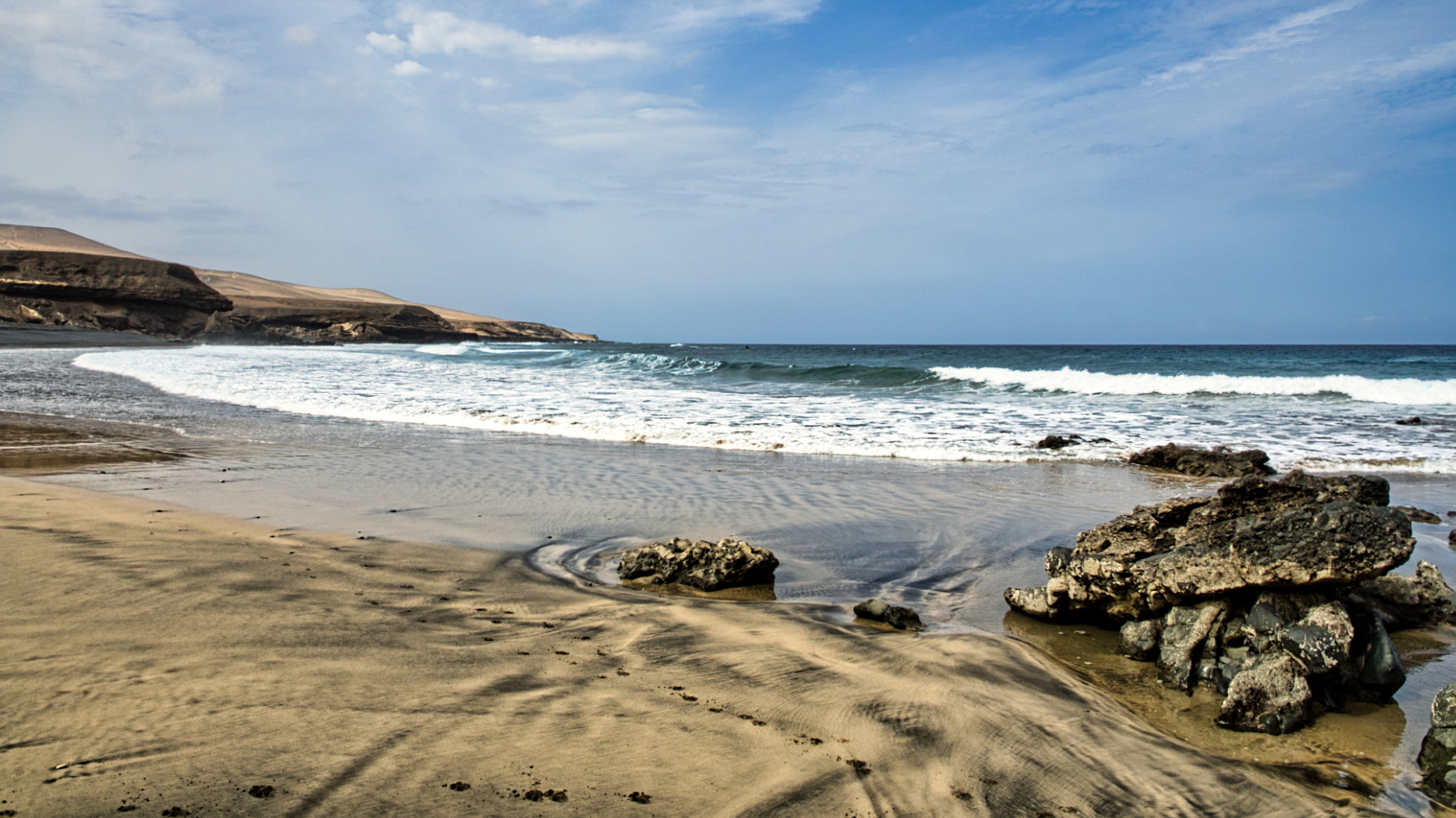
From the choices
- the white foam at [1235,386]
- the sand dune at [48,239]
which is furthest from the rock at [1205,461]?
the sand dune at [48,239]

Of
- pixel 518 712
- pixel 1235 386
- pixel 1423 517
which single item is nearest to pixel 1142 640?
pixel 518 712

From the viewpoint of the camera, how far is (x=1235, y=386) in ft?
83.5

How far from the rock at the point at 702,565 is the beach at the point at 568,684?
0.20 metres

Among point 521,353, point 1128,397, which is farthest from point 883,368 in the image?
point 521,353

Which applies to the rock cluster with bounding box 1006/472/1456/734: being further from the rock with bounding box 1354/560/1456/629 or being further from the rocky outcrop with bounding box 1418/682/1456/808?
the rocky outcrop with bounding box 1418/682/1456/808

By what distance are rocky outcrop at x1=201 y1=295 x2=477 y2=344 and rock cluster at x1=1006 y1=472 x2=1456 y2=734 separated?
7483 centimetres

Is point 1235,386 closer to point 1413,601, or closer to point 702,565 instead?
point 1413,601

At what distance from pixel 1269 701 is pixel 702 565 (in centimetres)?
273

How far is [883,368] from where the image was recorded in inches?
1278

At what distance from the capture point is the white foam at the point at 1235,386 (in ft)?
69.2

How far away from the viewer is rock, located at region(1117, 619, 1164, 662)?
355 centimetres

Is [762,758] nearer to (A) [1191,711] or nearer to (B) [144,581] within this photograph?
(A) [1191,711]

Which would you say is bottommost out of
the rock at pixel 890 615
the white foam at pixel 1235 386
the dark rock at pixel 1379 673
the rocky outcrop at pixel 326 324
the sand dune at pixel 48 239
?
the rock at pixel 890 615

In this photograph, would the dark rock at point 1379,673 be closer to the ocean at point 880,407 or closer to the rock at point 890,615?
the rock at point 890,615
